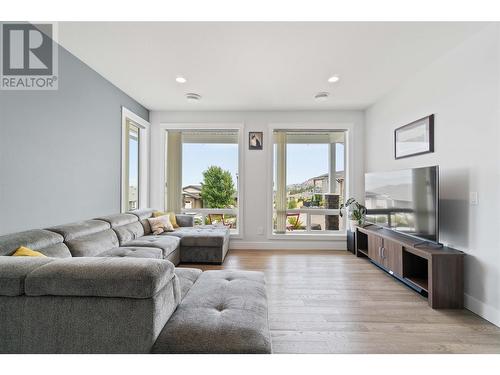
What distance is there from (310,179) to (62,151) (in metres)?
3.92

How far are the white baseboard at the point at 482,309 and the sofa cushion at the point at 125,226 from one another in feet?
12.2

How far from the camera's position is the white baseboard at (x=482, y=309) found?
2075 millimetres

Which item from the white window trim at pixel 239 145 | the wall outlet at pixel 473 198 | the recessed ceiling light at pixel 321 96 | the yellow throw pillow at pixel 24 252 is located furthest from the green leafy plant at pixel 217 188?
the wall outlet at pixel 473 198

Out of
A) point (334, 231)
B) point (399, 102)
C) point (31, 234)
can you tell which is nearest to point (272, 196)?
point (334, 231)

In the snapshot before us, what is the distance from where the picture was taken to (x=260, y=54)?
2.66 meters

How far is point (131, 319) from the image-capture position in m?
1.17

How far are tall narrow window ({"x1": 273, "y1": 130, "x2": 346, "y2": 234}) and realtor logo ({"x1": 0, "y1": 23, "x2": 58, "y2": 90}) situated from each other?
3452mm

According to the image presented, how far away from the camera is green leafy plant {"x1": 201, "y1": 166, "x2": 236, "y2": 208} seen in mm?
4926

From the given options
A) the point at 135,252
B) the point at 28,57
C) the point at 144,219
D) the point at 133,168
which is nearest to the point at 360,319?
the point at 135,252

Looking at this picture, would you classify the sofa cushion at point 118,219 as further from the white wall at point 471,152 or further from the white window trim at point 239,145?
the white wall at point 471,152

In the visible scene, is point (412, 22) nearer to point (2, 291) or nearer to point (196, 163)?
point (2, 291)

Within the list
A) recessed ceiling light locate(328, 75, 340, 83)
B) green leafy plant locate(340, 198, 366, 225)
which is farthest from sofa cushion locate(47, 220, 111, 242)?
green leafy plant locate(340, 198, 366, 225)

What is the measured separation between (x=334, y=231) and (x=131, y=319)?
4.29 metres

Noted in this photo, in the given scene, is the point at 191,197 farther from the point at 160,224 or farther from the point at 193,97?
the point at 193,97
